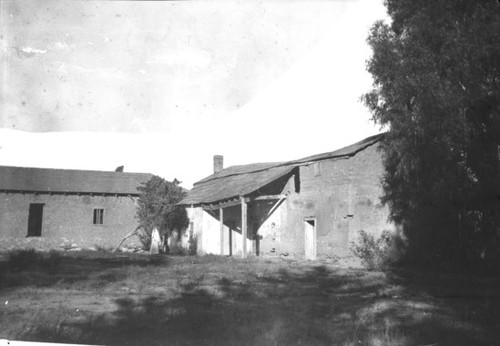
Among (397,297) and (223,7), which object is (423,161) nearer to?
(397,297)

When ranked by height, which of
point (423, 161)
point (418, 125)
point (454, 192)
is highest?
point (418, 125)

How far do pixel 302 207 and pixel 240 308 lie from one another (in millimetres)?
13819

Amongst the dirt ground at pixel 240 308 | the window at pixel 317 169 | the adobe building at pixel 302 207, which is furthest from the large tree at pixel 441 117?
the dirt ground at pixel 240 308

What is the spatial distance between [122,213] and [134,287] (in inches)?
991

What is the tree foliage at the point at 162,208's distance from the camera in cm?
2900

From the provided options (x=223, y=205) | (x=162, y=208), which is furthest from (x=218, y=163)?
(x=223, y=205)

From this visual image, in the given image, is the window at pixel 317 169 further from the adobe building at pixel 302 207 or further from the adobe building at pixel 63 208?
the adobe building at pixel 63 208

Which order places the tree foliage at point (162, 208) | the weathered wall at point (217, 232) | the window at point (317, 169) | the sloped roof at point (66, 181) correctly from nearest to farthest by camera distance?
the window at point (317, 169) < the weathered wall at point (217, 232) < the tree foliage at point (162, 208) < the sloped roof at point (66, 181)

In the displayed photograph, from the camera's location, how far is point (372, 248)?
18.9 meters

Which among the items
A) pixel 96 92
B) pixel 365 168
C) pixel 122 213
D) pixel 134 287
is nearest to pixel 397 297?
pixel 134 287

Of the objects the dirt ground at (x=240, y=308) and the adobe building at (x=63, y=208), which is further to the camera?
the adobe building at (x=63, y=208)

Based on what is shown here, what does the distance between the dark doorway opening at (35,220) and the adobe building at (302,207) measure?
1275 centimetres

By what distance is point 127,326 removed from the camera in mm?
6930

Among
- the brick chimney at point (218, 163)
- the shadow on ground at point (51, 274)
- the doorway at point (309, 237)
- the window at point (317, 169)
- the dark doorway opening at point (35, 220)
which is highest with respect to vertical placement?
the brick chimney at point (218, 163)
